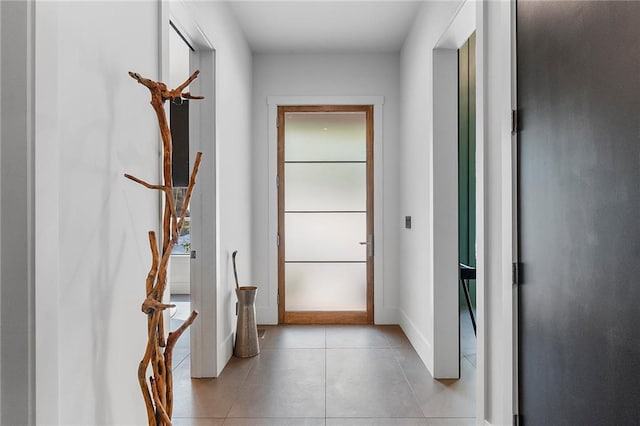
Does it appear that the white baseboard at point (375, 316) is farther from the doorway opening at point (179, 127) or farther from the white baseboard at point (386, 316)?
the doorway opening at point (179, 127)

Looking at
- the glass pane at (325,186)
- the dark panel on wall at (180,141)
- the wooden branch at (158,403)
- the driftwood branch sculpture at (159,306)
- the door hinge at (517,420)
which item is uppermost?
the dark panel on wall at (180,141)

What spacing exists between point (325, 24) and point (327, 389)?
305cm

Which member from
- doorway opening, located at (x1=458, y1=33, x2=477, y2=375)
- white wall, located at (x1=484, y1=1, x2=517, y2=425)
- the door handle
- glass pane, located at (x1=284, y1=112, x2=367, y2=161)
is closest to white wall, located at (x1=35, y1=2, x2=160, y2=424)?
white wall, located at (x1=484, y1=1, x2=517, y2=425)

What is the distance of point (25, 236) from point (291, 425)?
1756mm

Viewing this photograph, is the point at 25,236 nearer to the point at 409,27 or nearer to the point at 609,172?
the point at 609,172

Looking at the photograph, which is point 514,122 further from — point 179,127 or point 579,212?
point 179,127

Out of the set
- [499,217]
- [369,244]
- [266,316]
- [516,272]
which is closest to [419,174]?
[369,244]

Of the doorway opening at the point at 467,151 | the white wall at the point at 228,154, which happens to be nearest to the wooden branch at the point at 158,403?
the white wall at the point at 228,154

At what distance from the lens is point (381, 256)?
4695 millimetres

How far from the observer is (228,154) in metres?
3.53

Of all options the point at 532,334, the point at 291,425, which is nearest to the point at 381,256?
the point at 291,425

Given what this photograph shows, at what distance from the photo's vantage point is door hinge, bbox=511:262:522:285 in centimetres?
184

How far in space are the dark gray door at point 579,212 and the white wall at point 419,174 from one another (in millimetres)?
1276

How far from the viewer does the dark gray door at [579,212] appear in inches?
49.1
